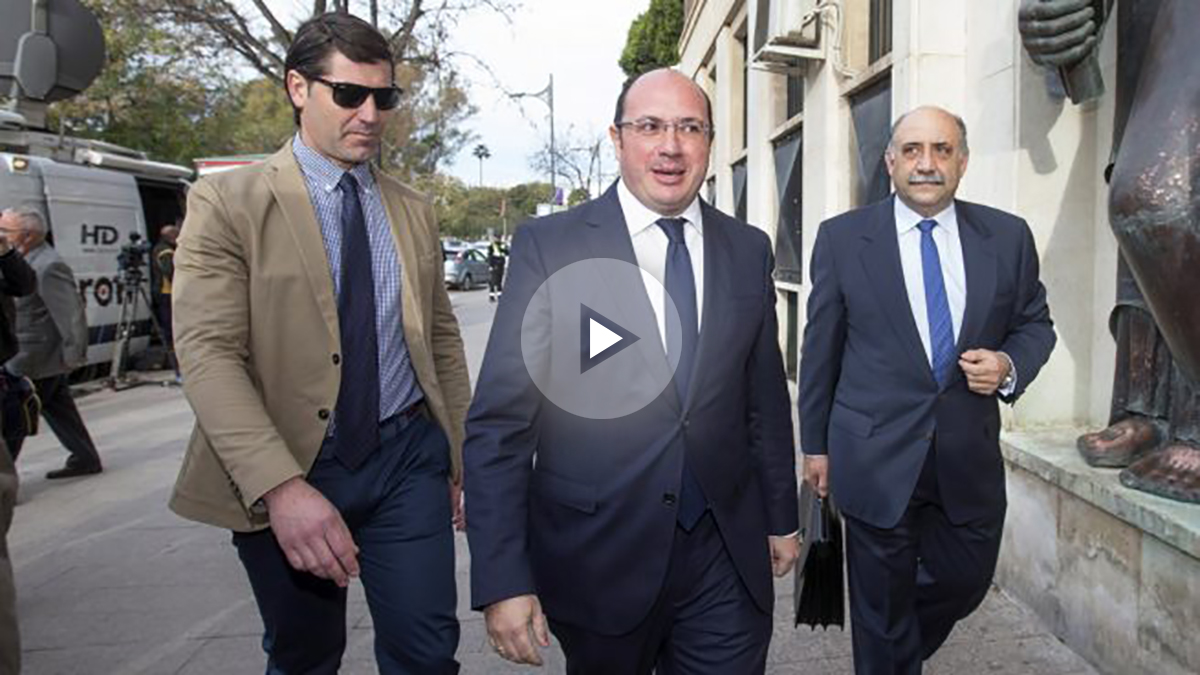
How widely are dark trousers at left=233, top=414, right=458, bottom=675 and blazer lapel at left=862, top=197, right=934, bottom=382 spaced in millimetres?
1477

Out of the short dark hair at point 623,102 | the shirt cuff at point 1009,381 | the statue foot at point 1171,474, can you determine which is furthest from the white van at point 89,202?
the statue foot at point 1171,474

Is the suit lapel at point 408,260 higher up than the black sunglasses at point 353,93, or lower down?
lower down

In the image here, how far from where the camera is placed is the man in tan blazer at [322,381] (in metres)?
2.16

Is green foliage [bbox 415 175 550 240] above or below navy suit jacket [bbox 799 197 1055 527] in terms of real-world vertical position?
above

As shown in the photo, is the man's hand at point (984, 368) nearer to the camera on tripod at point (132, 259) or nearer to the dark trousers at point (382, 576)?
the dark trousers at point (382, 576)

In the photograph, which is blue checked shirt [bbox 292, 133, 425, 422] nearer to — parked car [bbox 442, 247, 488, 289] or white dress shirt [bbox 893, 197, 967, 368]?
white dress shirt [bbox 893, 197, 967, 368]

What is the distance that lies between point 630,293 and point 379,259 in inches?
32.9

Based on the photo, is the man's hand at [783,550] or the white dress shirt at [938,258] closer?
the man's hand at [783,550]

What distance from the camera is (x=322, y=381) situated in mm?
2328

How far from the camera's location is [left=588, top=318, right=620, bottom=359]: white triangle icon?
2.07 metres

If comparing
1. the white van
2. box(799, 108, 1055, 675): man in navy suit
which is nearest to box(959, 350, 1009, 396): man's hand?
box(799, 108, 1055, 675): man in navy suit

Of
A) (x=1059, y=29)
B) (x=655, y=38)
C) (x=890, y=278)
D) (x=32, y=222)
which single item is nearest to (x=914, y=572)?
(x=890, y=278)

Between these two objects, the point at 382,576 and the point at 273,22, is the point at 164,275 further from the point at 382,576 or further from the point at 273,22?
the point at 382,576
